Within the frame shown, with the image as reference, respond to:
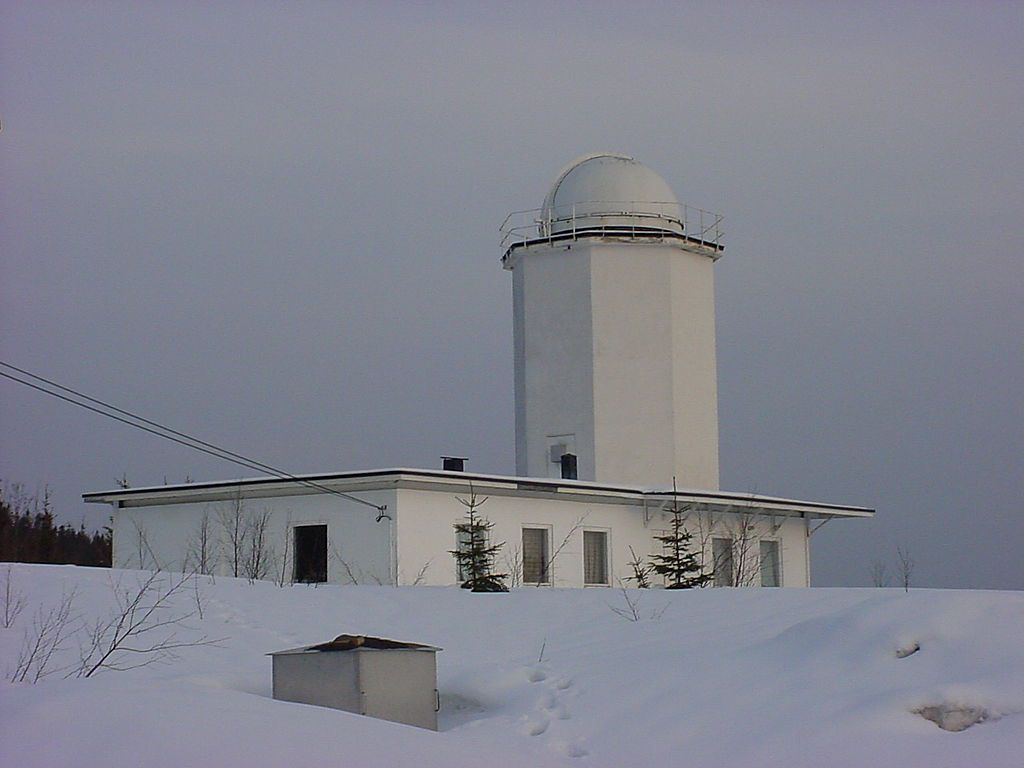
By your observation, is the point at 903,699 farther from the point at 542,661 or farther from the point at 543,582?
the point at 543,582

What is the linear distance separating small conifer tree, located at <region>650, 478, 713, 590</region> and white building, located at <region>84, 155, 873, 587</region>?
299 millimetres

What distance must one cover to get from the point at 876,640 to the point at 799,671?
0.71 m

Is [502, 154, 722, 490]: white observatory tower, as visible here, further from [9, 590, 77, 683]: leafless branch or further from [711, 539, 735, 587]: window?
[9, 590, 77, 683]: leafless branch

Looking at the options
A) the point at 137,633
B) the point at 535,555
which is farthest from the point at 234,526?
the point at 137,633

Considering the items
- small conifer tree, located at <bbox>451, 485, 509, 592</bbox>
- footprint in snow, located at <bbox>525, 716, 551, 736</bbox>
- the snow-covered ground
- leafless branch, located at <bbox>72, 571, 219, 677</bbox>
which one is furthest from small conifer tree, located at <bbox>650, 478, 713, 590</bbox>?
footprint in snow, located at <bbox>525, 716, 551, 736</bbox>

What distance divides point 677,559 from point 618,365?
30.0ft

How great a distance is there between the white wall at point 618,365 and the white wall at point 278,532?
32.9 ft

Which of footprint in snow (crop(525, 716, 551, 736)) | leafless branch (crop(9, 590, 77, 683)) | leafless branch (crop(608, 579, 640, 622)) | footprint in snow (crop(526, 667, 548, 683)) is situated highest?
leafless branch (crop(608, 579, 640, 622))

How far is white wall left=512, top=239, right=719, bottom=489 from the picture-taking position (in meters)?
37.4

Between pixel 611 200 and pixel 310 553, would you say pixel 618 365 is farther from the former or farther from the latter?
pixel 310 553

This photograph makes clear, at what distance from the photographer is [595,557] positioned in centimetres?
3153

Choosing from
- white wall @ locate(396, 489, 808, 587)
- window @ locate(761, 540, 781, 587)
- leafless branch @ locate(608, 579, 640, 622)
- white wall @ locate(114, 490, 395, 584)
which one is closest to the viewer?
leafless branch @ locate(608, 579, 640, 622)

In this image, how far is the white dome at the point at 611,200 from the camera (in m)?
39.0

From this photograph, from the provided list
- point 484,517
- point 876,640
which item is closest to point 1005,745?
point 876,640
